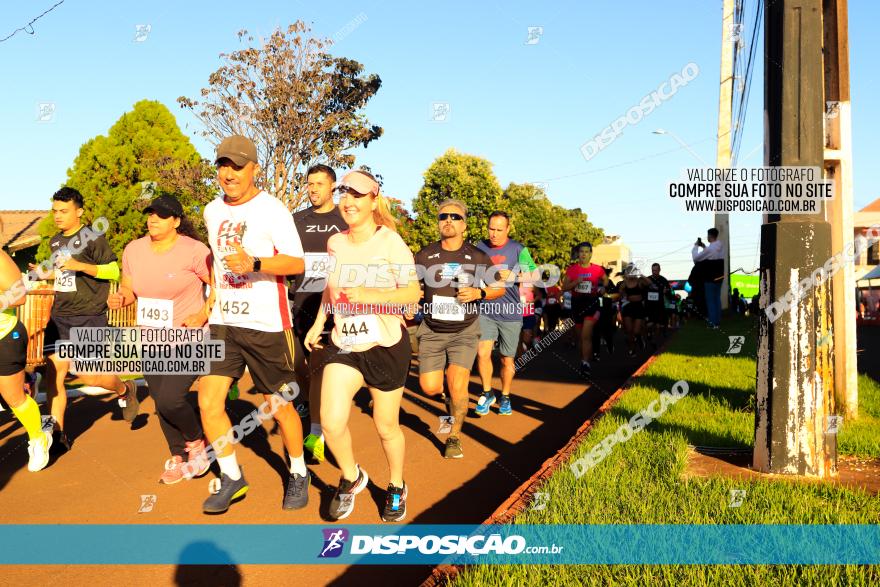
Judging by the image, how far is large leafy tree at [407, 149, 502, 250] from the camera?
2149 inches

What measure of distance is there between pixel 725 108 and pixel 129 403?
24416 mm

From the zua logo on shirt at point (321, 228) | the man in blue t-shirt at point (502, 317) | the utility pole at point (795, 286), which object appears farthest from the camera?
Result: the man in blue t-shirt at point (502, 317)

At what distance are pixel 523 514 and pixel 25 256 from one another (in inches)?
1297

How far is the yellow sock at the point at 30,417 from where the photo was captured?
626cm

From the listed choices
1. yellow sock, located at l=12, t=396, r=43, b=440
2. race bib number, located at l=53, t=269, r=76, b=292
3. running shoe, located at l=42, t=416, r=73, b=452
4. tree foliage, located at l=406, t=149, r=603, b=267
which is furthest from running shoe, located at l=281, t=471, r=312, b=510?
tree foliage, located at l=406, t=149, r=603, b=267

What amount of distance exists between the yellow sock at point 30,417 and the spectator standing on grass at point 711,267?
17.3 meters

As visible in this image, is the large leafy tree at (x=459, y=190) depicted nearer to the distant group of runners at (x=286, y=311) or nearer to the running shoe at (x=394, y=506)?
the distant group of runners at (x=286, y=311)

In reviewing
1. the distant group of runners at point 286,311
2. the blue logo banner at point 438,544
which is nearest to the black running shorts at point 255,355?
the distant group of runners at point 286,311

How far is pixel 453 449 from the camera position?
21.3 ft

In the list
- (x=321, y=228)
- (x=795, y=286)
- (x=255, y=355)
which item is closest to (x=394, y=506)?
(x=255, y=355)

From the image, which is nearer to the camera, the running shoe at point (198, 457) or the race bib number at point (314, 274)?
the running shoe at point (198, 457)

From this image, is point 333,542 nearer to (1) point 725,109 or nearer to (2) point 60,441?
(2) point 60,441

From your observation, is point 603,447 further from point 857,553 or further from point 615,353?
point 615,353

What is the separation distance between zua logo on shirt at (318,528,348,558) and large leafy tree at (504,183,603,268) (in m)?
63.6
